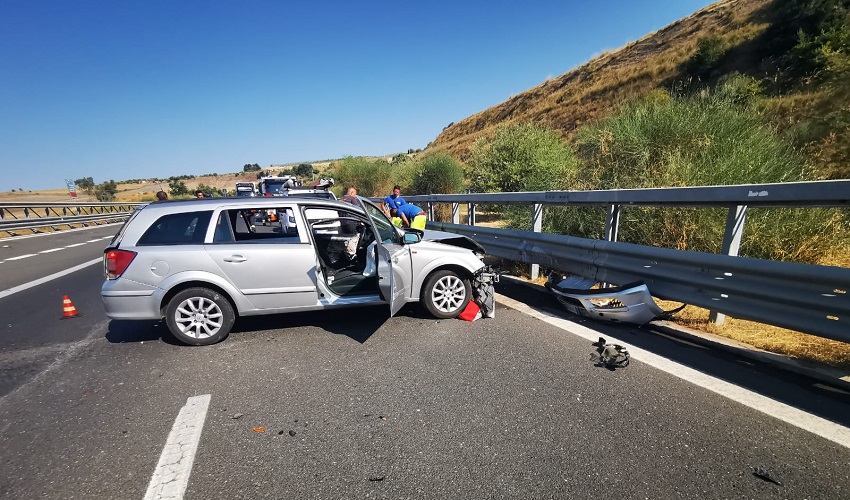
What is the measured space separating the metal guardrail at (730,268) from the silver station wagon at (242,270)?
1438 mm

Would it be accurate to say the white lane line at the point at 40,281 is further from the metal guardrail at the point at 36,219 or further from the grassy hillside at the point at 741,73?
the grassy hillside at the point at 741,73

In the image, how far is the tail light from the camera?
162 inches

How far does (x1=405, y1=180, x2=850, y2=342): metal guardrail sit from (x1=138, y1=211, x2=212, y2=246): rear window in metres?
4.49

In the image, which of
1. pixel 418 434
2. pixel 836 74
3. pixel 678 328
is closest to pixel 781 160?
pixel 678 328

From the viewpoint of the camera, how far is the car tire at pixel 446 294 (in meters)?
4.74

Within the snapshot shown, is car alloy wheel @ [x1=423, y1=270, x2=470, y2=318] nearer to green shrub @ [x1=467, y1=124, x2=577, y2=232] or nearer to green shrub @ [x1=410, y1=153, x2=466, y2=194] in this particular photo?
green shrub @ [x1=467, y1=124, x2=577, y2=232]

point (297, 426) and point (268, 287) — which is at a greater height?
point (268, 287)

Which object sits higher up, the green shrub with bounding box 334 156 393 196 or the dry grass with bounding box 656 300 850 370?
the green shrub with bounding box 334 156 393 196

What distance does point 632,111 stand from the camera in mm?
8516

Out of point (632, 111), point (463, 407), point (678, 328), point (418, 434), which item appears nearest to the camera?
point (418, 434)

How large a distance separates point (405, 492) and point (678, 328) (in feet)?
11.3

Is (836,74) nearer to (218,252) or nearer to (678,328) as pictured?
(678,328)

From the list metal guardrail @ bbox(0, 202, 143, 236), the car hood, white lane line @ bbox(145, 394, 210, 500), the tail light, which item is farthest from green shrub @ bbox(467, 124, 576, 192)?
metal guardrail @ bbox(0, 202, 143, 236)

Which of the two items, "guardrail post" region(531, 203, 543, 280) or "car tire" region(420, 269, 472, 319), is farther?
"guardrail post" region(531, 203, 543, 280)
